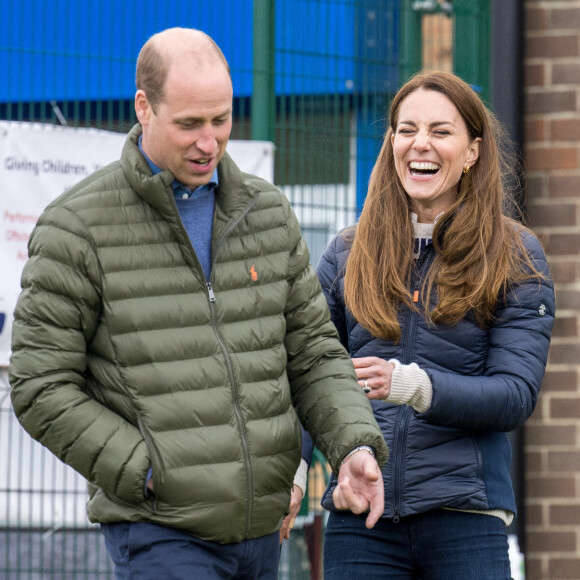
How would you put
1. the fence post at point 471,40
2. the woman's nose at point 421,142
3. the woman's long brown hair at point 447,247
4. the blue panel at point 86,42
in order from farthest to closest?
1. the fence post at point 471,40
2. the blue panel at point 86,42
3. the woman's nose at point 421,142
4. the woman's long brown hair at point 447,247

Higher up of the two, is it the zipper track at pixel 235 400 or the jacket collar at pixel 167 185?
the jacket collar at pixel 167 185

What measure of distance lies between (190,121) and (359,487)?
0.93 meters

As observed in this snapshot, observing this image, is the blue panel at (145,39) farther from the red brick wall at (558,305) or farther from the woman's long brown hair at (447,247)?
the woman's long brown hair at (447,247)

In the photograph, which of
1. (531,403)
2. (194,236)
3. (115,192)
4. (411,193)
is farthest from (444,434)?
(115,192)

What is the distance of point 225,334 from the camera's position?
2.70 m

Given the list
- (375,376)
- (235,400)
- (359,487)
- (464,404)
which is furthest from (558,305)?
(235,400)

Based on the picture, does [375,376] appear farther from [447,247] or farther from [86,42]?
[86,42]

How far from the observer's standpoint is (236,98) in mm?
5688

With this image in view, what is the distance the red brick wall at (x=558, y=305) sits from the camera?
560cm

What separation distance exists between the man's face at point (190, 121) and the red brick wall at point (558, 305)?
10.6 ft

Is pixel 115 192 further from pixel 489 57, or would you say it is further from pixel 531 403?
pixel 489 57

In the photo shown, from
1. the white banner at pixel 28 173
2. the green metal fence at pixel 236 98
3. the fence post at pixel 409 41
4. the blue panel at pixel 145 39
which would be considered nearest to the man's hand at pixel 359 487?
the green metal fence at pixel 236 98

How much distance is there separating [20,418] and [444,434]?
1166mm

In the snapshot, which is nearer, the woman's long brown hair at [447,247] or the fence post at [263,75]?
the woman's long brown hair at [447,247]
